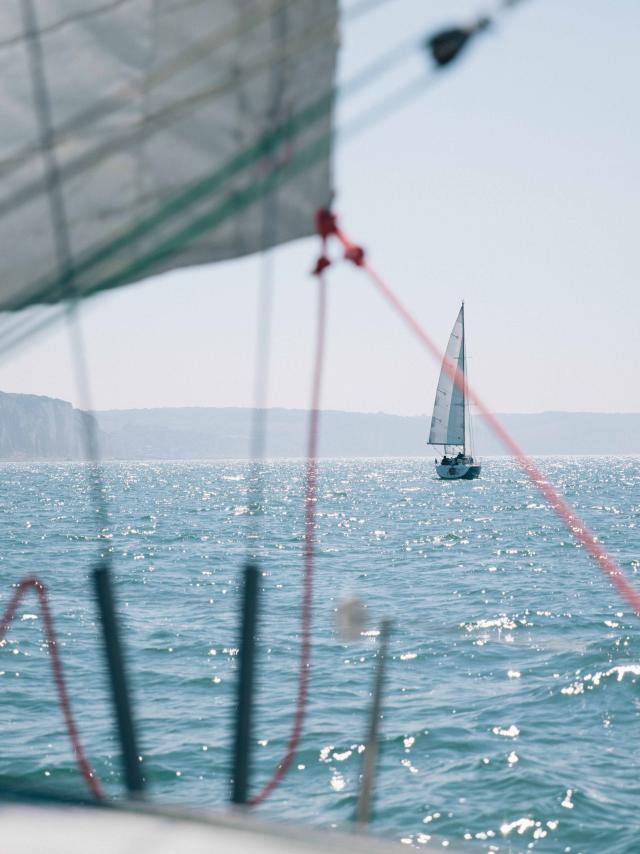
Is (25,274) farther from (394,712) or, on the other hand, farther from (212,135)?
(394,712)

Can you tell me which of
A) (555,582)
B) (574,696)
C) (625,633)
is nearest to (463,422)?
(555,582)

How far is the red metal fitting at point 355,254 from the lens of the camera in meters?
3.20

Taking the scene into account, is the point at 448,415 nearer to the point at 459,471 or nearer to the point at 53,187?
the point at 459,471

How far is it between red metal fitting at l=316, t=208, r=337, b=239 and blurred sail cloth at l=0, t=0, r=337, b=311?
49 mm

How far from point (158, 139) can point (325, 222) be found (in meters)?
0.60

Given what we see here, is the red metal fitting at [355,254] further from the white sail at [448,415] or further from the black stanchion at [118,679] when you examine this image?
the white sail at [448,415]

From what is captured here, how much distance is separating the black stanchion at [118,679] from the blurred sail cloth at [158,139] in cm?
117

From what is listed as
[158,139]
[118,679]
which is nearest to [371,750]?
[118,679]

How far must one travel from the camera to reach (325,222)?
3.26m

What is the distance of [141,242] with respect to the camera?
3.29 meters

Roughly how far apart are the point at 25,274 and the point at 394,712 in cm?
1064

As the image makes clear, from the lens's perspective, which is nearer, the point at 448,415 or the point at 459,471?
the point at 448,415

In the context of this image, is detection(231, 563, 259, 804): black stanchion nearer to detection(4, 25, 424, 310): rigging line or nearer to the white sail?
detection(4, 25, 424, 310): rigging line

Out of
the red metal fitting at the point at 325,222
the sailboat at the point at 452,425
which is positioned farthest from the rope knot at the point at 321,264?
the sailboat at the point at 452,425
